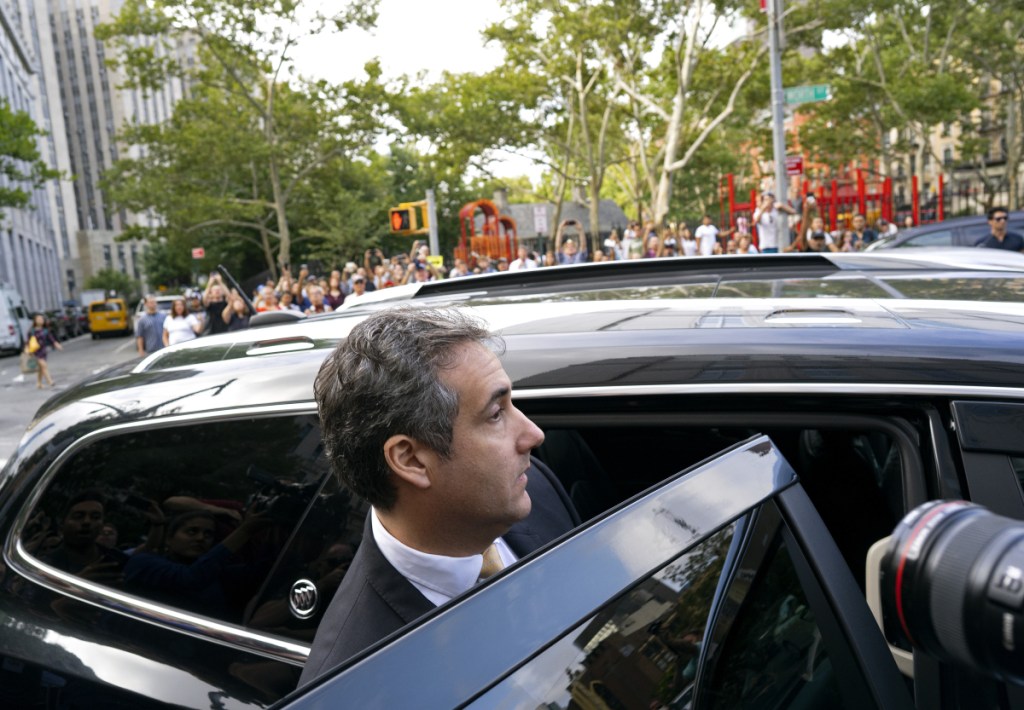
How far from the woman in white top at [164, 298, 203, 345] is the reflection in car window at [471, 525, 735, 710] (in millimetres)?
14087

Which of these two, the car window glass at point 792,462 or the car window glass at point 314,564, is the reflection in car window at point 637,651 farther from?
the car window glass at point 314,564

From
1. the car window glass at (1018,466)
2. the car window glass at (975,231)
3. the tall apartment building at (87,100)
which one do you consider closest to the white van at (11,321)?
the car window glass at (975,231)

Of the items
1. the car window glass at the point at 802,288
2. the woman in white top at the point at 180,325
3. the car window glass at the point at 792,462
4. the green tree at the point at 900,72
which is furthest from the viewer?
the green tree at the point at 900,72

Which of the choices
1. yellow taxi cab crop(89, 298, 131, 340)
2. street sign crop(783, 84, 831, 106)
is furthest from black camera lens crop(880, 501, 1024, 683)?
yellow taxi cab crop(89, 298, 131, 340)

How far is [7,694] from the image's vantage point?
200 cm

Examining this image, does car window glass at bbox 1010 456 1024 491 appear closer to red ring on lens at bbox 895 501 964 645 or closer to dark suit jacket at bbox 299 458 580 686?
red ring on lens at bbox 895 501 964 645

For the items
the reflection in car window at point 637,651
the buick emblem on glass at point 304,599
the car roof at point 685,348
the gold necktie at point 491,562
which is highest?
the car roof at point 685,348

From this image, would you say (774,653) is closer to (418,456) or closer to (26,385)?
(418,456)

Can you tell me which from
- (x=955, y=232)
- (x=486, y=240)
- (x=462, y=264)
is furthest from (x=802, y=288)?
(x=486, y=240)

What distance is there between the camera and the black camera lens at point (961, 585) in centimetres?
79

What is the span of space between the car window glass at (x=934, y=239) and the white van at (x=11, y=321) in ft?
89.0

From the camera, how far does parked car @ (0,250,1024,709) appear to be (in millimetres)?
1036

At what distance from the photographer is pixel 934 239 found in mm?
14445

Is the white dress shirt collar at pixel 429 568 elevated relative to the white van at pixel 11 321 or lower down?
elevated
